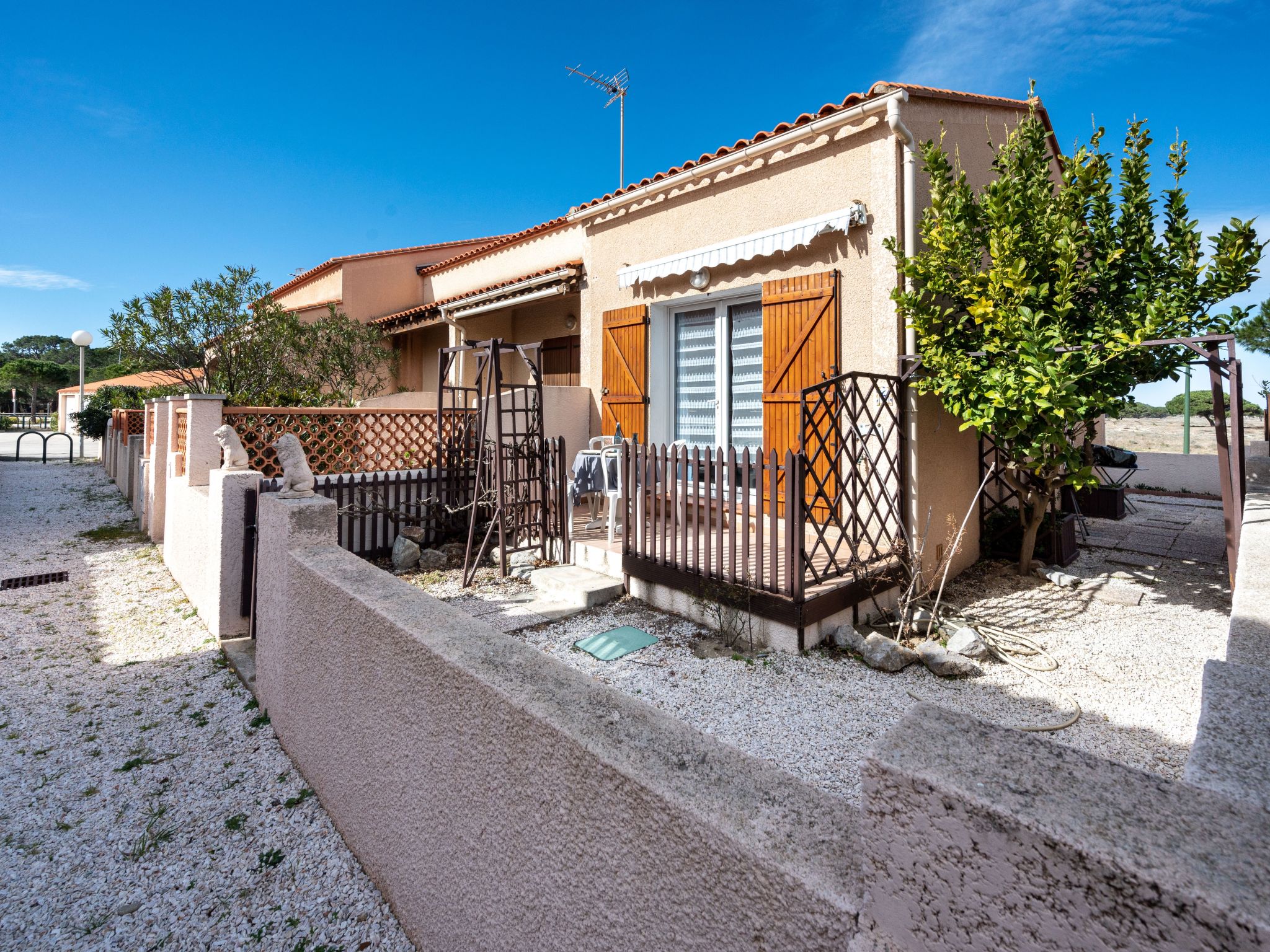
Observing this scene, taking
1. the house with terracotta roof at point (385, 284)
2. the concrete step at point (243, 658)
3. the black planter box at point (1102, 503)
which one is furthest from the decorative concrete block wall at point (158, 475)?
the black planter box at point (1102, 503)

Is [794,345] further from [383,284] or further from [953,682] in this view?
[383,284]

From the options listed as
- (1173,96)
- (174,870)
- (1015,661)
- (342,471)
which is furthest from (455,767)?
(1173,96)

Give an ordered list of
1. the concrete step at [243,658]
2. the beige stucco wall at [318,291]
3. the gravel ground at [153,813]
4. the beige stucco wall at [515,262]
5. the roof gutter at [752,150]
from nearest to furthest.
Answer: the gravel ground at [153,813] → the concrete step at [243,658] → the roof gutter at [752,150] → the beige stucco wall at [515,262] → the beige stucco wall at [318,291]

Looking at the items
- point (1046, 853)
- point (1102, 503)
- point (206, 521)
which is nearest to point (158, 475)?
point (206, 521)

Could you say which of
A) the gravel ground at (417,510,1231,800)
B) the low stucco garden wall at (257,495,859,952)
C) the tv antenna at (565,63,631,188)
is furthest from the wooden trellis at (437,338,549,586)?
the tv antenna at (565,63,631,188)

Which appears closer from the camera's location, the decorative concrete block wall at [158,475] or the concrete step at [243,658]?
the concrete step at [243,658]

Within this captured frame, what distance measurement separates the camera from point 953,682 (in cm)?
478

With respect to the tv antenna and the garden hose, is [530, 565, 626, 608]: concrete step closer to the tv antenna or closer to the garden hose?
the garden hose

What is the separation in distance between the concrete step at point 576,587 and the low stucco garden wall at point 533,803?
3304mm

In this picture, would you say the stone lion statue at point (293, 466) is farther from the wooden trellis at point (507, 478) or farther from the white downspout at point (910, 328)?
the white downspout at point (910, 328)

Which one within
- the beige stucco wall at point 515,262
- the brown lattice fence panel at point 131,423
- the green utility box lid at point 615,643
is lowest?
the green utility box lid at point 615,643

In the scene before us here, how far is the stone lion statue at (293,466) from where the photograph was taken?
5250 mm

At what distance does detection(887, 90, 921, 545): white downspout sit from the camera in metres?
6.36

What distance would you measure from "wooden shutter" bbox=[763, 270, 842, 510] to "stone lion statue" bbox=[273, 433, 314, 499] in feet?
14.8
